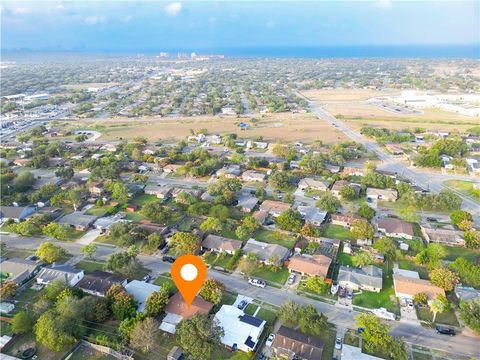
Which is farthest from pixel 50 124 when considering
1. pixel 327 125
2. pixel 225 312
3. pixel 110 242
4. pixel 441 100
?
pixel 441 100

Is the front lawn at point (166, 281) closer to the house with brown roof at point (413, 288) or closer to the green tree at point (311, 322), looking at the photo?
the green tree at point (311, 322)

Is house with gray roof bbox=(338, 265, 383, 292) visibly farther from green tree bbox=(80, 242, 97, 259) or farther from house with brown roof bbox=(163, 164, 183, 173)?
house with brown roof bbox=(163, 164, 183, 173)

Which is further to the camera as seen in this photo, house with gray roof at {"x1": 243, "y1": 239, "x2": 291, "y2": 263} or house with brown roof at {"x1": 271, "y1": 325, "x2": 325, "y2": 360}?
house with gray roof at {"x1": 243, "y1": 239, "x2": 291, "y2": 263}

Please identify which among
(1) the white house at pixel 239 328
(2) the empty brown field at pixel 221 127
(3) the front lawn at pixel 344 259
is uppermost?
(2) the empty brown field at pixel 221 127

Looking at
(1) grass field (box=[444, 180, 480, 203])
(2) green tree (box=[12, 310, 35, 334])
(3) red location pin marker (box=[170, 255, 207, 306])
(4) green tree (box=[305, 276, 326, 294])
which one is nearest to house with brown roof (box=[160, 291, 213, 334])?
(3) red location pin marker (box=[170, 255, 207, 306])

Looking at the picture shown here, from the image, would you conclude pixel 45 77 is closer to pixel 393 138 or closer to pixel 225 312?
pixel 393 138

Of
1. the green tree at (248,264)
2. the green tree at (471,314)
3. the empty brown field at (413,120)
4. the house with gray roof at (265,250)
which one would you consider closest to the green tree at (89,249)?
the green tree at (248,264)

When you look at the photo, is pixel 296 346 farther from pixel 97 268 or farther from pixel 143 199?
pixel 143 199
